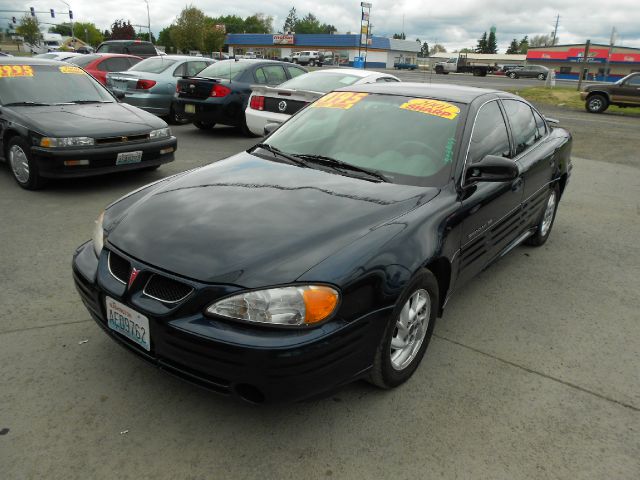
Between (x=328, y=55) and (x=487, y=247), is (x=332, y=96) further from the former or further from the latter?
(x=328, y=55)

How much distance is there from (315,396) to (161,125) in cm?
526

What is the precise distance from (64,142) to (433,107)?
4.16 metres

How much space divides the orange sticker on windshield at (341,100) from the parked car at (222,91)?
6.37 m

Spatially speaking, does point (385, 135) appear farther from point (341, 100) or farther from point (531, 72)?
point (531, 72)

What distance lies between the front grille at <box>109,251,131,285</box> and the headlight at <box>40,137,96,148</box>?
373 centimetres

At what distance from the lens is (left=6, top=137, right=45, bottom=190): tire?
5781 mm

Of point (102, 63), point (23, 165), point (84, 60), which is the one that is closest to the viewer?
point (23, 165)

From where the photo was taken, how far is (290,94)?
8273mm

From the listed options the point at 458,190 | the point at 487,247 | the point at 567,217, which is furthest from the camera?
the point at 567,217

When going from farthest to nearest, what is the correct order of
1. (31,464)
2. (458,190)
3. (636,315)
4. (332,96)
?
(332,96)
(636,315)
(458,190)
(31,464)

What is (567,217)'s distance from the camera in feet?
20.0

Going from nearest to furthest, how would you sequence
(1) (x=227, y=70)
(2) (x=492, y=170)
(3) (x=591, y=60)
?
(2) (x=492, y=170) < (1) (x=227, y=70) < (3) (x=591, y=60)

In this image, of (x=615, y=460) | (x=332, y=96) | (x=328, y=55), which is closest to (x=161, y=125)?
(x=332, y=96)

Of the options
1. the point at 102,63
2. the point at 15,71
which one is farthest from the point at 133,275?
the point at 102,63
